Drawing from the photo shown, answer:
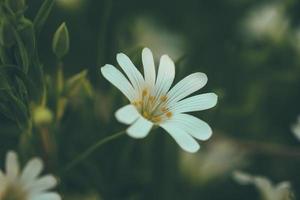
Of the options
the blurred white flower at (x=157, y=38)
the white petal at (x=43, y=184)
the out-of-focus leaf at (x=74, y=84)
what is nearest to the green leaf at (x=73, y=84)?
the out-of-focus leaf at (x=74, y=84)

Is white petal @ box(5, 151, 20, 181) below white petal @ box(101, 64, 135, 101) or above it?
below

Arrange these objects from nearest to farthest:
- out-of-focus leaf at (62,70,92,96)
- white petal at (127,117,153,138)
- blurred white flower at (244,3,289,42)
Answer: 1. white petal at (127,117,153,138)
2. out-of-focus leaf at (62,70,92,96)
3. blurred white flower at (244,3,289,42)

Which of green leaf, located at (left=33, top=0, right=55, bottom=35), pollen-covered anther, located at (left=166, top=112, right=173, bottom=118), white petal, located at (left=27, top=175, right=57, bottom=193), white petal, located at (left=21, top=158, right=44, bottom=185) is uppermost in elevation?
green leaf, located at (left=33, top=0, right=55, bottom=35)

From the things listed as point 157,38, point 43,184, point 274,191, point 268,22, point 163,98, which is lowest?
point 274,191

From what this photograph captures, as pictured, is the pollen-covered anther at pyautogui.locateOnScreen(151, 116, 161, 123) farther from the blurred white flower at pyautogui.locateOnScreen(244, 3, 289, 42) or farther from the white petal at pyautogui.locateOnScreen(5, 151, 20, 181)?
the blurred white flower at pyautogui.locateOnScreen(244, 3, 289, 42)

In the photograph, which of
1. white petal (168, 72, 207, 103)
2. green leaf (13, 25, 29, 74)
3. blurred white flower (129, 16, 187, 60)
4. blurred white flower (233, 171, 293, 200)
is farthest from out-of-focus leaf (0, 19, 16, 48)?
blurred white flower (129, 16, 187, 60)

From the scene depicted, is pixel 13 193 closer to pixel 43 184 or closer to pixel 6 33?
pixel 43 184

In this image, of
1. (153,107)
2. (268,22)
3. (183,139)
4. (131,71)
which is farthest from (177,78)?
(268,22)
